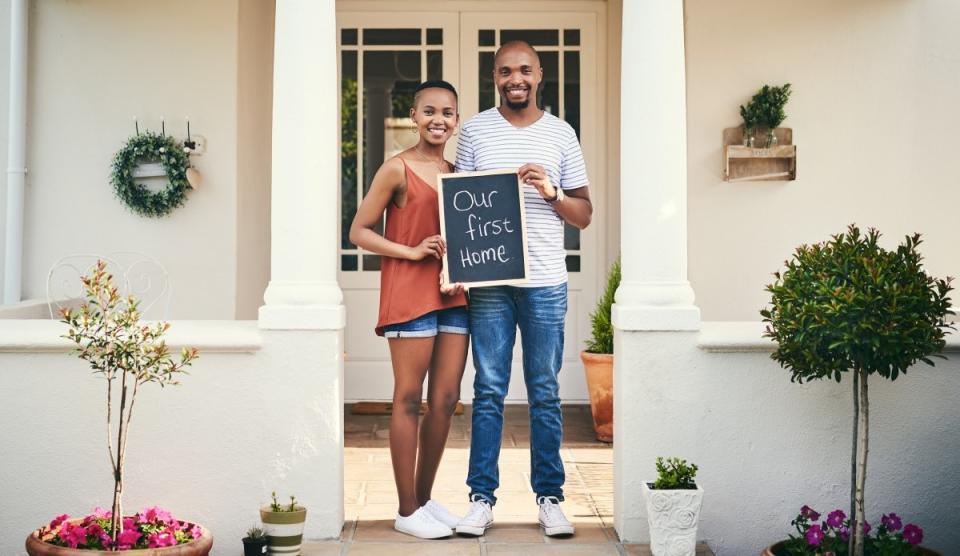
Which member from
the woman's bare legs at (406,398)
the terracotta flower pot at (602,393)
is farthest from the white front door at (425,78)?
the woman's bare legs at (406,398)

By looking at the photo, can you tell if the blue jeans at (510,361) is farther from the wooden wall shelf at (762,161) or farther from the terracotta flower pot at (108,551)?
the wooden wall shelf at (762,161)

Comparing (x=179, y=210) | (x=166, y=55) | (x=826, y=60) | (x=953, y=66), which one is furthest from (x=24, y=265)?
(x=953, y=66)

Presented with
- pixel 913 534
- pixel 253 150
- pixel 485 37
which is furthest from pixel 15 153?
pixel 913 534

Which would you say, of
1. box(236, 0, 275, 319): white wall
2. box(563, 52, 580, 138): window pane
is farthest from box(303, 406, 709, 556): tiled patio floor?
box(563, 52, 580, 138): window pane

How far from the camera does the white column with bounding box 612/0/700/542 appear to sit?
4438mm

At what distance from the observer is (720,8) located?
22.1 feet

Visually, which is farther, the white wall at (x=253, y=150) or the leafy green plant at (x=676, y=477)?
the white wall at (x=253, y=150)

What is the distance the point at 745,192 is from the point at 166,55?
364 cm

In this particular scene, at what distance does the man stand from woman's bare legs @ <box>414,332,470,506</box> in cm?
8

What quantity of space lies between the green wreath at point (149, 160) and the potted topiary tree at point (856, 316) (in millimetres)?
3900

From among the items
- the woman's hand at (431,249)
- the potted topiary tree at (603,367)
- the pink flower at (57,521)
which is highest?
the woman's hand at (431,249)

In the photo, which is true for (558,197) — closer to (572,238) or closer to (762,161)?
(762,161)

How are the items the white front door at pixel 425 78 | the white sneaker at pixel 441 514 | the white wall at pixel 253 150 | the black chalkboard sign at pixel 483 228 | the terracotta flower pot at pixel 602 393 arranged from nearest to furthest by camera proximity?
the black chalkboard sign at pixel 483 228 → the white sneaker at pixel 441 514 → the terracotta flower pot at pixel 602 393 → the white wall at pixel 253 150 → the white front door at pixel 425 78

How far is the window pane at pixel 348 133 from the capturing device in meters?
7.62
